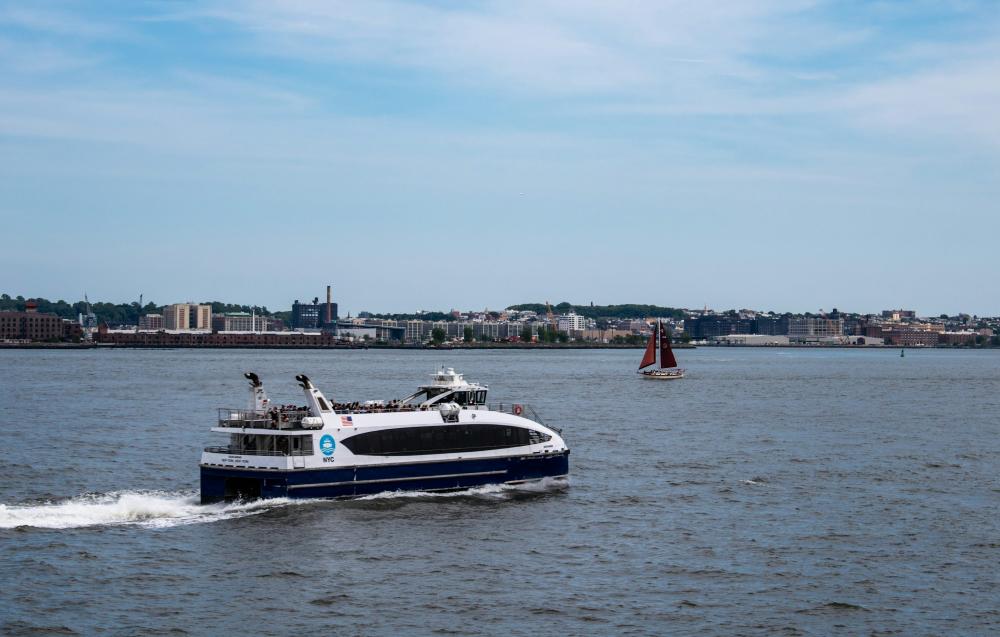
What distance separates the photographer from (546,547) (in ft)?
123

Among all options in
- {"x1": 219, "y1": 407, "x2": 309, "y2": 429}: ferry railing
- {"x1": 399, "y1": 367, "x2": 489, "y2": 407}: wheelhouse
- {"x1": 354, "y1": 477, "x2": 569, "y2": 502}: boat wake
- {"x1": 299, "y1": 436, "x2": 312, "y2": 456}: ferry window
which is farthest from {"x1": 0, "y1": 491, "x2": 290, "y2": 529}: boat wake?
{"x1": 399, "y1": 367, "x2": 489, "y2": 407}: wheelhouse

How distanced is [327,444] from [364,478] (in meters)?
1.90

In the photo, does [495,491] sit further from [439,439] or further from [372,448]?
[372,448]

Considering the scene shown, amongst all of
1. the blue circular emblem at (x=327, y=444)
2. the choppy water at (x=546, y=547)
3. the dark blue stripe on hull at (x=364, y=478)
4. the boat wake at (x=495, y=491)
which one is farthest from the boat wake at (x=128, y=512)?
the boat wake at (x=495, y=491)

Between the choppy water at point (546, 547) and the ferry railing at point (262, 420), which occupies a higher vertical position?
the ferry railing at point (262, 420)

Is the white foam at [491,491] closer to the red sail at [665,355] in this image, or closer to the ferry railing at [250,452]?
the ferry railing at [250,452]

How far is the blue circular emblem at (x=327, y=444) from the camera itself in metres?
43.2

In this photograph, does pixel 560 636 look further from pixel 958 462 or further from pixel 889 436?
pixel 889 436

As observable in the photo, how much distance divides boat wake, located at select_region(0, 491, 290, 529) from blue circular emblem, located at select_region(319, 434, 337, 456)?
7.69 feet

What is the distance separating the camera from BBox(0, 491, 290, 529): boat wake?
130 ft

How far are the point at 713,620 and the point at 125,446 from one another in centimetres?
4228

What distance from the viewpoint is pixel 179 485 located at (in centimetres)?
4872

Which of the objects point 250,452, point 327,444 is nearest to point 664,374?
point 327,444

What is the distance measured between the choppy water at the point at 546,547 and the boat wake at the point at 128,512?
0.13 meters
